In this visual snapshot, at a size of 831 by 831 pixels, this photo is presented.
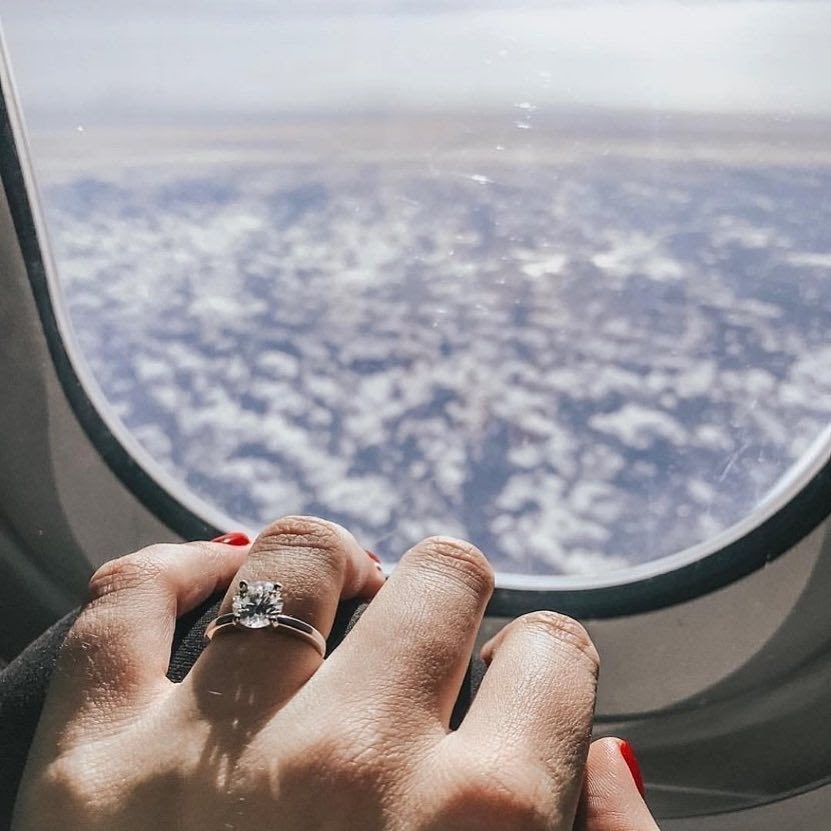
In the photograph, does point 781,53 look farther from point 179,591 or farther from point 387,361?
point 179,591

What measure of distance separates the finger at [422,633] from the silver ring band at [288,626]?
20mm

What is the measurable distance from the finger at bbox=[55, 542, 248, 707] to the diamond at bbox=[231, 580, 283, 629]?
0.09m

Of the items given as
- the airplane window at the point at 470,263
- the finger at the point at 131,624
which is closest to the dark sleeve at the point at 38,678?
the finger at the point at 131,624

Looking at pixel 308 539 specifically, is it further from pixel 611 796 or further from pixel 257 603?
pixel 611 796

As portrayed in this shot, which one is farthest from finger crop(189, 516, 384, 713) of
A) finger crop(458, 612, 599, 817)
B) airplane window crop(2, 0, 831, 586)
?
airplane window crop(2, 0, 831, 586)

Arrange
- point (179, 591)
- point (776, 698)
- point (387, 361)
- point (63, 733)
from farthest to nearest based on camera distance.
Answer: point (387, 361) → point (776, 698) → point (179, 591) → point (63, 733)

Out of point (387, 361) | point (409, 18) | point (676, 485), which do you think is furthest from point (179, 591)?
point (409, 18)

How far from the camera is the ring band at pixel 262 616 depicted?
0.58m

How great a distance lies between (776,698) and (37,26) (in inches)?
51.4

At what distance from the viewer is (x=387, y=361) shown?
117cm

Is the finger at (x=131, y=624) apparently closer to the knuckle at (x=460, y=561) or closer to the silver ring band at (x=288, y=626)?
the silver ring band at (x=288, y=626)

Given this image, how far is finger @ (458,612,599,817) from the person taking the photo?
1.74 feet

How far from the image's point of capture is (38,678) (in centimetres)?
63

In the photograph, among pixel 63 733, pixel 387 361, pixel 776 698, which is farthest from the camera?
pixel 387 361
